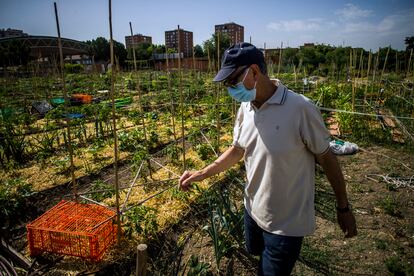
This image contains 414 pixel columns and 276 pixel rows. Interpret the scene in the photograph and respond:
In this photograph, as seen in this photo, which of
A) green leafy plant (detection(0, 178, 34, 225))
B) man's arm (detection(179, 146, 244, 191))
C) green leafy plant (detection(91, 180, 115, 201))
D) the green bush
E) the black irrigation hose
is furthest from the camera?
the green bush

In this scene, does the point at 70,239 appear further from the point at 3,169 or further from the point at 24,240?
the point at 3,169

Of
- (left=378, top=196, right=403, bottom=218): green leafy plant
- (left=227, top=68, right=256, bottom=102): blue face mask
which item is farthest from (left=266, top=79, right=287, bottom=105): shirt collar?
(left=378, top=196, right=403, bottom=218): green leafy plant

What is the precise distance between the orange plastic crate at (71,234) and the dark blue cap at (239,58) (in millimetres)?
2004

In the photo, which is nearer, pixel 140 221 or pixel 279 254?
pixel 279 254

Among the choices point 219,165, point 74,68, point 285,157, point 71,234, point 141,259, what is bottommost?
point 71,234

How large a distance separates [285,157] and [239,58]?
64 cm

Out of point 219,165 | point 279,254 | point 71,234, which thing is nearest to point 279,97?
point 219,165

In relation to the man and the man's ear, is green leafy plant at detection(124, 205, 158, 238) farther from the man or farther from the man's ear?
the man's ear

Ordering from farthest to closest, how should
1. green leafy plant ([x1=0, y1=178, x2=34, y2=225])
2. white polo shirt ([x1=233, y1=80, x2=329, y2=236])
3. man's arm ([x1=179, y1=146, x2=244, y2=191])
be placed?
green leafy plant ([x1=0, y1=178, x2=34, y2=225]) → man's arm ([x1=179, y1=146, x2=244, y2=191]) → white polo shirt ([x1=233, y1=80, x2=329, y2=236])

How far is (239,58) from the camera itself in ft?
5.07

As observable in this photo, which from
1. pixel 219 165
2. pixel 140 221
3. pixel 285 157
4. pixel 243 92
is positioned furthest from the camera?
pixel 140 221

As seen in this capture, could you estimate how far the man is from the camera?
147 cm

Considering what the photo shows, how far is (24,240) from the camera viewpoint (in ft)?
10.4

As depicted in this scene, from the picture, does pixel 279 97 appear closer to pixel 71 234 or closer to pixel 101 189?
pixel 71 234
